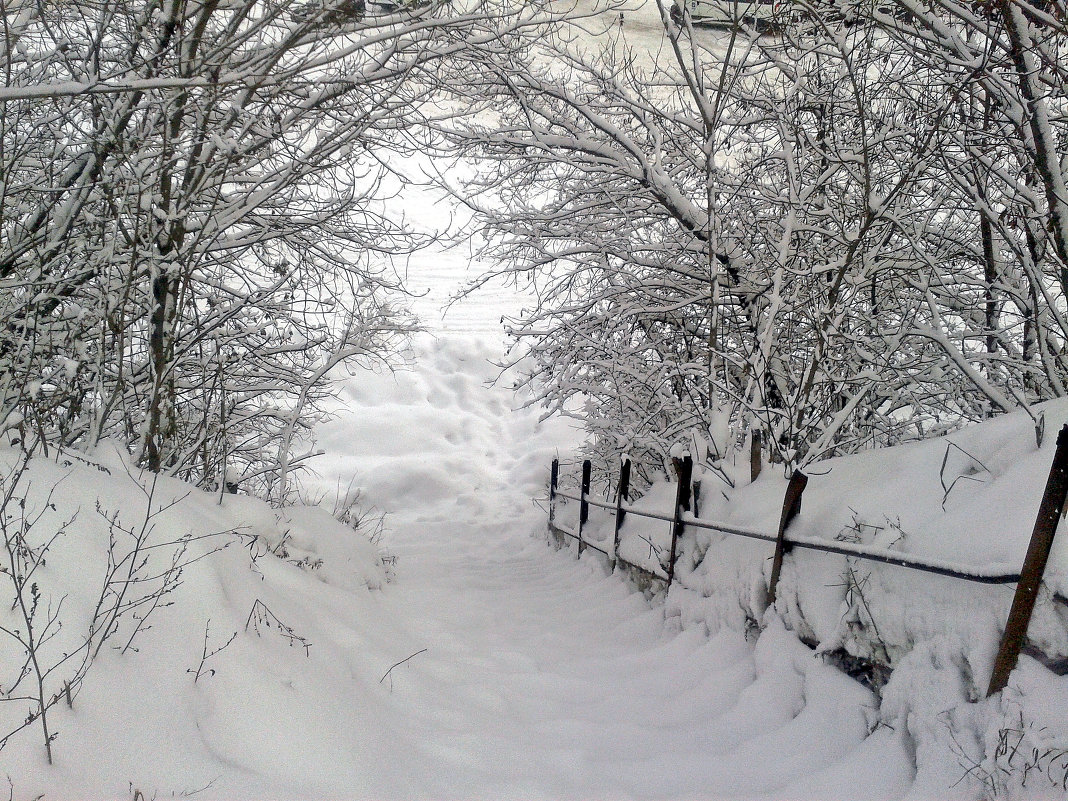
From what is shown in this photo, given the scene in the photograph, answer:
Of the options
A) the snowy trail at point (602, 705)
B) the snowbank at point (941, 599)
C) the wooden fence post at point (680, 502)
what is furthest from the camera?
the wooden fence post at point (680, 502)

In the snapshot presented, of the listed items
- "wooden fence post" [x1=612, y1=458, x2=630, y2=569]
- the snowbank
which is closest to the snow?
the snowbank

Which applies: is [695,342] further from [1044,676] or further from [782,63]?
[1044,676]

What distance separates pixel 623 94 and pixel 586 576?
14.2ft

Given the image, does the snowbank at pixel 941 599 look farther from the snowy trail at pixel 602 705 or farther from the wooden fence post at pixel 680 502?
the wooden fence post at pixel 680 502

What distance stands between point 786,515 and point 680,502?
4.55 feet

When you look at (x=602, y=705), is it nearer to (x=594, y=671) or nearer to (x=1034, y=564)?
(x=594, y=671)

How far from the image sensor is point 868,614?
2.34 metres

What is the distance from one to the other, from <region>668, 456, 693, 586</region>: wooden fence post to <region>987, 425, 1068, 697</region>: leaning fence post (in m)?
2.50

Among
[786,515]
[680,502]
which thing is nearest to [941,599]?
[786,515]

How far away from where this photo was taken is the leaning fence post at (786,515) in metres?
2.91

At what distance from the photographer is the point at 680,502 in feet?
14.2

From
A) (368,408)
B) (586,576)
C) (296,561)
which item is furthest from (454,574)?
(368,408)

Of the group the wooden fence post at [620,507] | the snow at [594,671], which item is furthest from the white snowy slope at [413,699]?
the wooden fence post at [620,507]

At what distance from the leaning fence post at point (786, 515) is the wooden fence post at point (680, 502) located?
1260 mm
